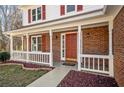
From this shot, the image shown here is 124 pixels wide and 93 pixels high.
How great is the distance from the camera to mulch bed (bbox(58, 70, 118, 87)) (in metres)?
7.45

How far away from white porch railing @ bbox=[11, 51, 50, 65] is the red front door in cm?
170

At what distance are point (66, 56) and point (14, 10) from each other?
19373 mm

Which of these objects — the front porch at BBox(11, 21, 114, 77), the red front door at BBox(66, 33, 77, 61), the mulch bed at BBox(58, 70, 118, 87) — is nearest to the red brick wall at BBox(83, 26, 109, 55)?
the front porch at BBox(11, 21, 114, 77)

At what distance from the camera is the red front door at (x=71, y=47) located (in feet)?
43.0

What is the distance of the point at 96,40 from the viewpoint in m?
11.2

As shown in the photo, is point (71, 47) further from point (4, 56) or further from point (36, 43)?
point (4, 56)

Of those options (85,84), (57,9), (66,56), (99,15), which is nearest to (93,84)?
(85,84)

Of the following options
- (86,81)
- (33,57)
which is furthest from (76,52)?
(86,81)

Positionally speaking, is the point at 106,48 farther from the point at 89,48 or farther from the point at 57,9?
the point at 57,9

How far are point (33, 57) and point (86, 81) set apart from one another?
6897mm

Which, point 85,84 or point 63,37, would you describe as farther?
point 63,37

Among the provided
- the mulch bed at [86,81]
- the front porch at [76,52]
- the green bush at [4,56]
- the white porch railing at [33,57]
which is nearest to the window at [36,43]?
the front porch at [76,52]

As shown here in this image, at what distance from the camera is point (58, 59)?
14.5 metres
